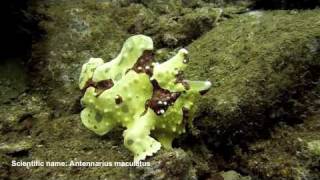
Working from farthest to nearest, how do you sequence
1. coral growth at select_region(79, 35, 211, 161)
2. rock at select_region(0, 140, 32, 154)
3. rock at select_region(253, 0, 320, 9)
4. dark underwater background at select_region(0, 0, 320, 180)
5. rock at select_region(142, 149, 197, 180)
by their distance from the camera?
1. rock at select_region(253, 0, 320, 9)
2. rock at select_region(0, 140, 32, 154)
3. dark underwater background at select_region(0, 0, 320, 180)
4. coral growth at select_region(79, 35, 211, 161)
5. rock at select_region(142, 149, 197, 180)

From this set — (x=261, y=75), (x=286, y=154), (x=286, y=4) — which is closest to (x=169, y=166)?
(x=286, y=154)

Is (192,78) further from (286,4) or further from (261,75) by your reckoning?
(286,4)

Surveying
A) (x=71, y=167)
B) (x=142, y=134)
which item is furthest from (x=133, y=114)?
(x=71, y=167)

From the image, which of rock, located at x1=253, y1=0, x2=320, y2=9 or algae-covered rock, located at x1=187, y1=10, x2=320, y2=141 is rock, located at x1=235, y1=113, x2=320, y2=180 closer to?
algae-covered rock, located at x1=187, y1=10, x2=320, y2=141

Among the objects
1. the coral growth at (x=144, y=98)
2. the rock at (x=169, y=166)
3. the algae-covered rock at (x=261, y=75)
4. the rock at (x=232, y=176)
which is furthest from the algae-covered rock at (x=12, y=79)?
the rock at (x=232, y=176)

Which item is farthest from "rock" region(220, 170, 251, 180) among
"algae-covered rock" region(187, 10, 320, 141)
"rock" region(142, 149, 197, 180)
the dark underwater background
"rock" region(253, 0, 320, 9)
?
"rock" region(253, 0, 320, 9)

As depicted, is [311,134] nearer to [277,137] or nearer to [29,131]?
[277,137]

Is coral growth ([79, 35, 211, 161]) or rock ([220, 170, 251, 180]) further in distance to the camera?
rock ([220, 170, 251, 180])
